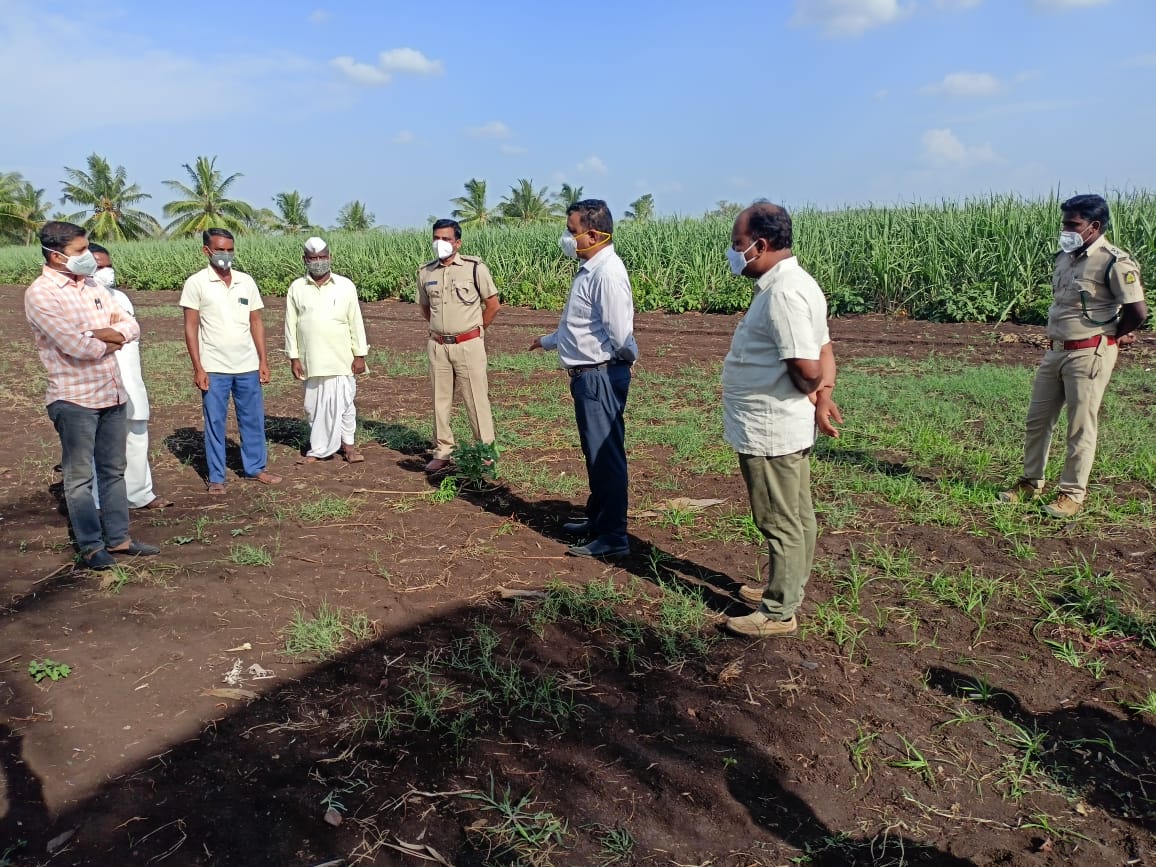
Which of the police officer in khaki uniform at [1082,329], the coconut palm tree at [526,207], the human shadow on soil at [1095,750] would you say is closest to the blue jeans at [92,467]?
the human shadow on soil at [1095,750]

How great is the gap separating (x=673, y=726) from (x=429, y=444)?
462 cm

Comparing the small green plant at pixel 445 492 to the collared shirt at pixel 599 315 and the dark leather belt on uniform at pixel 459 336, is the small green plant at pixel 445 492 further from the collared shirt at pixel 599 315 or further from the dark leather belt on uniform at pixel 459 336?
the collared shirt at pixel 599 315

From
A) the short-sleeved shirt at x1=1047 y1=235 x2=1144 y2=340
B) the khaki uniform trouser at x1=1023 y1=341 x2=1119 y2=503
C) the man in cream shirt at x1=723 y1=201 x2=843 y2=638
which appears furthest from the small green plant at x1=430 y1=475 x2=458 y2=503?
the short-sleeved shirt at x1=1047 y1=235 x2=1144 y2=340

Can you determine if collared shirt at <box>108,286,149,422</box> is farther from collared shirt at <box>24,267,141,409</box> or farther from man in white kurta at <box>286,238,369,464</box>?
man in white kurta at <box>286,238,369,464</box>

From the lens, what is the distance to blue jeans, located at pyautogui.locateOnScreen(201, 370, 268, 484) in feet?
19.1

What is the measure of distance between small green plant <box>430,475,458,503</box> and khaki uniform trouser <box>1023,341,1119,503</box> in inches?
152

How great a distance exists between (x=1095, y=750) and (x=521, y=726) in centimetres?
211

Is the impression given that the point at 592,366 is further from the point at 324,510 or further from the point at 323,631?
the point at 324,510

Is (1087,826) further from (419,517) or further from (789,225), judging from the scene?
(419,517)

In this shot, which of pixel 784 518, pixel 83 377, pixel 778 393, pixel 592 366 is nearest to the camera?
pixel 778 393

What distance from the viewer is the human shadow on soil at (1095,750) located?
2682 mm

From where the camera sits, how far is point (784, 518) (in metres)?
3.55

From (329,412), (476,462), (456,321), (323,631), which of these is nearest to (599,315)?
(476,462)

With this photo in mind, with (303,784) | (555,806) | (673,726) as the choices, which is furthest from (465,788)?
(673,726)
